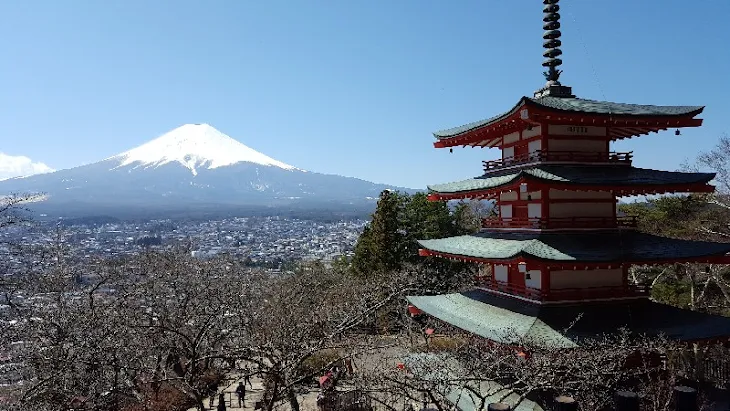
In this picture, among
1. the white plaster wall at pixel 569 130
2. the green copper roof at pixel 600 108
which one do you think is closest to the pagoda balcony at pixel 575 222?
the white plaster wall at pixel 569 130

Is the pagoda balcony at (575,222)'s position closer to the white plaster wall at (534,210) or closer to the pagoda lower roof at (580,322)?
the white plaster wall at (534,210)

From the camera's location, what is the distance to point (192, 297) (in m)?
16.7

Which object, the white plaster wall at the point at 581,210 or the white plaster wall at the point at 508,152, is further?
the white plaster wall at the point at 508,152

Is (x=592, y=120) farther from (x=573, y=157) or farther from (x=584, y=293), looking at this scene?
(x=584, y=293)

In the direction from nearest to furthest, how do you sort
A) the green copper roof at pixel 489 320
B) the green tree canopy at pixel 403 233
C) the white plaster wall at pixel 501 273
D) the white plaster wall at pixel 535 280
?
the green copper roof at pixel 489 320 < the white plaster wall at pixel 535 280 < the white plaster wall at pixel 501 273 < the green tree canopy at pixel 403 233

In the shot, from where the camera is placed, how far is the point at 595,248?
1084 centimetres

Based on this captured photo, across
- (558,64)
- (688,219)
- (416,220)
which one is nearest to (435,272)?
(416,220)

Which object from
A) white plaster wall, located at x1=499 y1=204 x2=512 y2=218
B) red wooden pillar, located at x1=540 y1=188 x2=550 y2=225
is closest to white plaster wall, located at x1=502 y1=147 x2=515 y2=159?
white plaster wall, located at x1=499 y1=204 x2=512 y2=218

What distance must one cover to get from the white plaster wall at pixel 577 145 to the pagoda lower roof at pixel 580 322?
3452 millimetres

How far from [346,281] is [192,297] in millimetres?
11420

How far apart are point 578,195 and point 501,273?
9.10ft

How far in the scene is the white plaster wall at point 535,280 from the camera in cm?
1117

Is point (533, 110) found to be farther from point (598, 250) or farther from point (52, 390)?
point (52, 390)

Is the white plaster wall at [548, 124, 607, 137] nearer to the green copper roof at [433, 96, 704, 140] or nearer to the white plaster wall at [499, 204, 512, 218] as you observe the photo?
the green copper roof at [433, 96, 704, 140]
